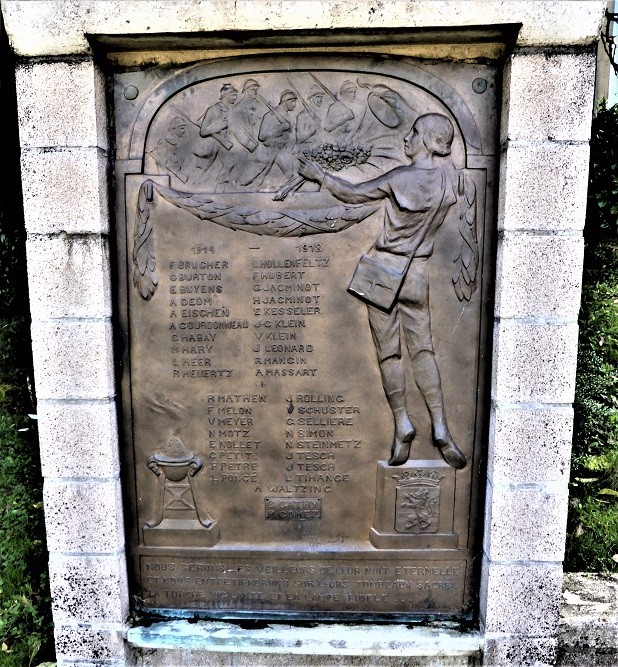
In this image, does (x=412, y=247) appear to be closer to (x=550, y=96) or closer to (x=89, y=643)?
(x=550, y=96)

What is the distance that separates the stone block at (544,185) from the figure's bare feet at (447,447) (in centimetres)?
112

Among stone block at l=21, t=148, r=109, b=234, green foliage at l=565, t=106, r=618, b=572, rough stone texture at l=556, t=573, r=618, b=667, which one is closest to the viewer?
stone block at l=21, t=148, r=109, b=234

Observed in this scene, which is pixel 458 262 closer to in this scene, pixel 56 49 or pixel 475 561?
pixel 475 561

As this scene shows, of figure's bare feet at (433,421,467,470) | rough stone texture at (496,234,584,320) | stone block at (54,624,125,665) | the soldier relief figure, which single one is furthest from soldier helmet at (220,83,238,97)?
stone block at (54,624,125,665)

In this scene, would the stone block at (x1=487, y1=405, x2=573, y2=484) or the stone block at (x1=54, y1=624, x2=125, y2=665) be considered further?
the stone block at (x1=54, y1=624, x2=125, y2=665)

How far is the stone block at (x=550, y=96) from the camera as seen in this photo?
2775 mm

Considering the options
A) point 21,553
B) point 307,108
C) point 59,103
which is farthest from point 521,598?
point 59,103

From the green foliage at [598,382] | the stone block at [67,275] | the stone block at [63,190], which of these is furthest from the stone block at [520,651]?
the stone block at [63,190]

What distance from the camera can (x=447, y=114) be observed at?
2945mm

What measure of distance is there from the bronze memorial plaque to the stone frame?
146mm

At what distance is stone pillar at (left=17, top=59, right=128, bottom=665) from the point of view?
9.50ft

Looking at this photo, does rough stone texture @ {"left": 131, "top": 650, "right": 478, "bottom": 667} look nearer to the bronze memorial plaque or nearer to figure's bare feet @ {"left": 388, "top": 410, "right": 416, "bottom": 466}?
the bronze memorial plaque

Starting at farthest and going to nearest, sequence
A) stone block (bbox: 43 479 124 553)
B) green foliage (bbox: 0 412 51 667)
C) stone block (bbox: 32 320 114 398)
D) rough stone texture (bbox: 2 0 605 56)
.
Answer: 1. green foliage (bbox: 0 412 51 667)
2. stone block (bbox: 43 479 124 553)
3. stone block (bbox: 32 320 114 398)
4. rough stone texture (bbox: 2 0 605 56)

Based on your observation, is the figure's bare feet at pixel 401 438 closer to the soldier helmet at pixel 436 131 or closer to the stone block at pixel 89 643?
the soldier helmet at pixel 436 131
